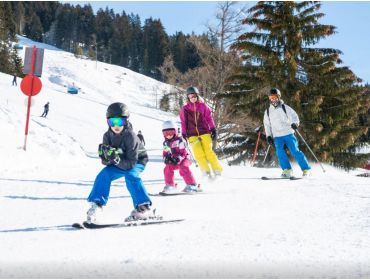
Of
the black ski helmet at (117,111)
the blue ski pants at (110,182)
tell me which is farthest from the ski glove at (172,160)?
the black ski helmet at (117,111)

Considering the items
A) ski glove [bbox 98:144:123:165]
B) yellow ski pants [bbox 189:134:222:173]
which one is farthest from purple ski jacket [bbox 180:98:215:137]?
ski glove [bbox 98:144:123:165]

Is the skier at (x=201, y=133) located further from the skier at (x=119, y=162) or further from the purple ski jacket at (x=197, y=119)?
the skier at (x=119, y=162)

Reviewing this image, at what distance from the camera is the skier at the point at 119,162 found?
13.8 feet

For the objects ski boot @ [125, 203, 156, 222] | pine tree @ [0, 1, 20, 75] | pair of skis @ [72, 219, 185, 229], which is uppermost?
pine tree @ [0, 1, 20, 75]

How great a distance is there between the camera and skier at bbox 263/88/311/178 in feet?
27.1

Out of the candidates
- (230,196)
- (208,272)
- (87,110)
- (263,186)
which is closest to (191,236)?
(208,272)

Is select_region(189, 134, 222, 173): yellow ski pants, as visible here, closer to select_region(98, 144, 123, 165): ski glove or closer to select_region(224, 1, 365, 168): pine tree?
select_region(98, 144, 123, 165): ski glove


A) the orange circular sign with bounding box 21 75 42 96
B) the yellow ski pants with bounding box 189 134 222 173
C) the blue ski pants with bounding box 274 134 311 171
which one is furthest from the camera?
the orange circular sign with bounding box 21 75 42 96

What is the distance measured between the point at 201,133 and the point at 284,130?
1.85 metres

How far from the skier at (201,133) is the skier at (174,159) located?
926 millimetres

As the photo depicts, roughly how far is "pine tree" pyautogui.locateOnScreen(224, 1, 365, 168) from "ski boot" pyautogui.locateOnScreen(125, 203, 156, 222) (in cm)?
1566

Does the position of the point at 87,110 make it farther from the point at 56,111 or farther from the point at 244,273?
the point at 244,273

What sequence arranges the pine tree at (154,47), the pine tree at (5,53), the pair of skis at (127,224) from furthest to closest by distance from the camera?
the pine tree at (154,47) < the pine tree at (5,53) < the pair of skis at (127,224)

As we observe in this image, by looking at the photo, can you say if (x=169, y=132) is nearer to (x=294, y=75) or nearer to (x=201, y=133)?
(x=201, y=133)
